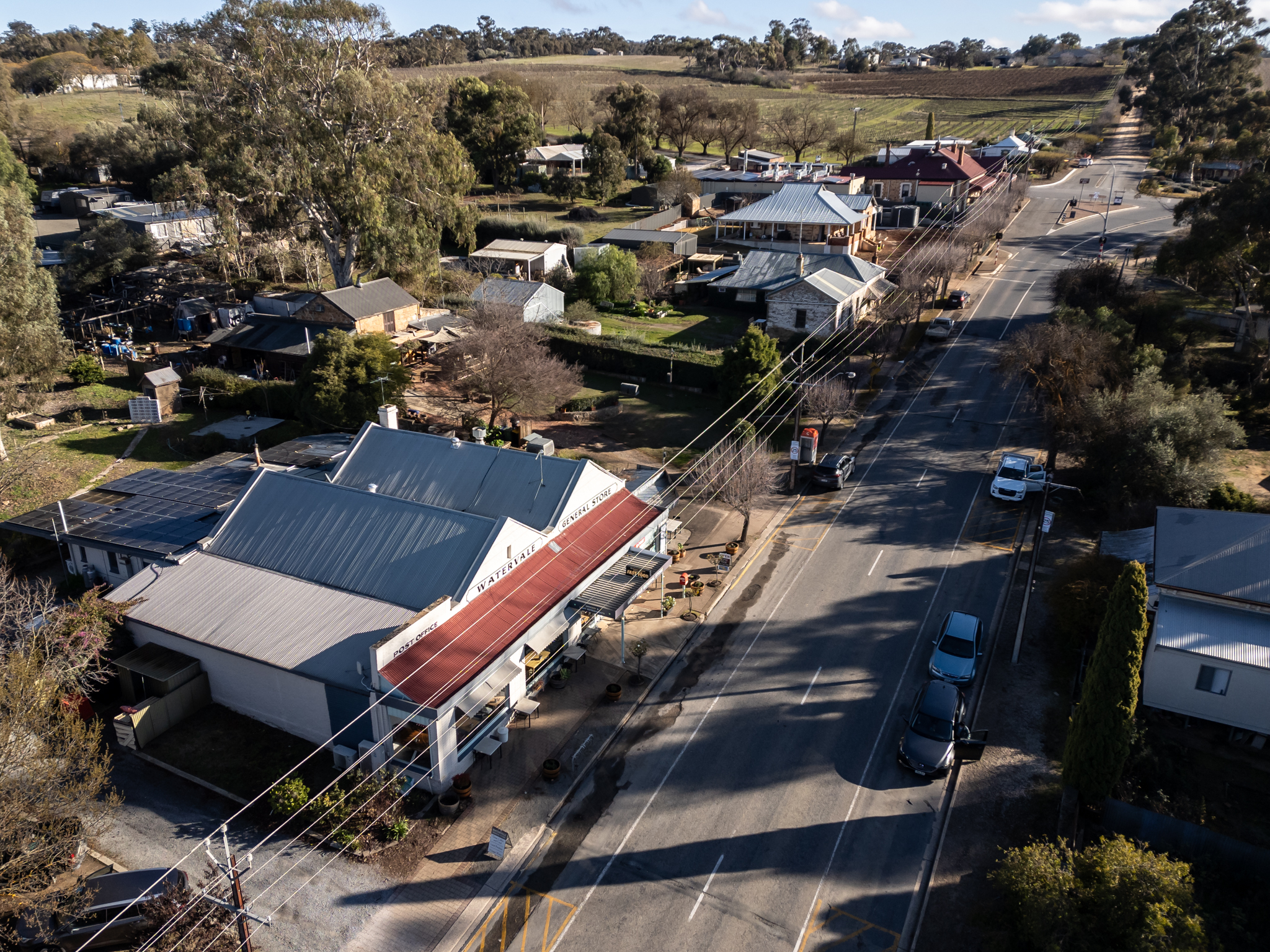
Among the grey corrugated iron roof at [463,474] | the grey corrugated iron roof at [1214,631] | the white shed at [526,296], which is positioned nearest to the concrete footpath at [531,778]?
the grey corrugated iron roof at [463,474]

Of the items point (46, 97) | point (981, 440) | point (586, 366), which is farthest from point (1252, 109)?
point (46, 97)

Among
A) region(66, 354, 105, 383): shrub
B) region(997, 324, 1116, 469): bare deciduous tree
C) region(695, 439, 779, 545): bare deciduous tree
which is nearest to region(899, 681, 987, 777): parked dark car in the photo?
region(695, 439, 779, 545): bare deciduous tree

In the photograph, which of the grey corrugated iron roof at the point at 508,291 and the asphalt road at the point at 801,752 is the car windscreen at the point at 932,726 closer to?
the asphalt road at the point at 801,752

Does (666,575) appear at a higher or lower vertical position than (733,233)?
lower

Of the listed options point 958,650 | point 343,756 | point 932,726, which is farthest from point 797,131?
point 343,756

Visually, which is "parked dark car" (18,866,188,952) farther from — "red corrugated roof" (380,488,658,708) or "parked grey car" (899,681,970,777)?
"parked grey car" (899,681,970,777)

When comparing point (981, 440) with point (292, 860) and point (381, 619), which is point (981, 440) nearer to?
point (381, 619)
